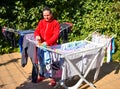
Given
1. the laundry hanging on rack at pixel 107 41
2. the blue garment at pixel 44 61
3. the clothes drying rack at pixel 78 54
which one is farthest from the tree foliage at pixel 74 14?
the blue garment at pixel 44 61

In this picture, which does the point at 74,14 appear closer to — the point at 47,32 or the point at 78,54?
the point at 47,32

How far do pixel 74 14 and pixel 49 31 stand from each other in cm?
332

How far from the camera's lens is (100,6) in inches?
335

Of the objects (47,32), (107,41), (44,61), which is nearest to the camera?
(44,61)

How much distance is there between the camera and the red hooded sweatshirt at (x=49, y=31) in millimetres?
5625

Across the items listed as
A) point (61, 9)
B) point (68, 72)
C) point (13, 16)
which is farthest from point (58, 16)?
point (68, 72)

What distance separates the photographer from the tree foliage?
316 inches

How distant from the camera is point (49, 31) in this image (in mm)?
5703

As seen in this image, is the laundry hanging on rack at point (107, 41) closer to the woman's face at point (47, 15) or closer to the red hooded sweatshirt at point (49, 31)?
the red hooded sweatshirt at point (49, 31)

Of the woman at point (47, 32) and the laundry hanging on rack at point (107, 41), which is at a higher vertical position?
the woman at point (47, 32)

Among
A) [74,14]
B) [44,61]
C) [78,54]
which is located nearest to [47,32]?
[44,61]

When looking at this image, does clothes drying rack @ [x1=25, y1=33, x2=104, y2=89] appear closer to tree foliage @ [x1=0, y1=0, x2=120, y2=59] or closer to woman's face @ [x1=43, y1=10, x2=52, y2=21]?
woman's face @ [x1=43, y1=10, x2=52, y2=21]

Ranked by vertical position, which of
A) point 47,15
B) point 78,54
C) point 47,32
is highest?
point 47,15

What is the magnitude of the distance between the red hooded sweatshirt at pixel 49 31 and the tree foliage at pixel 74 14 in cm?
255
